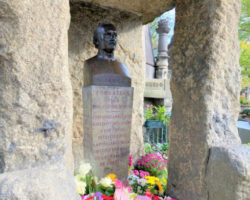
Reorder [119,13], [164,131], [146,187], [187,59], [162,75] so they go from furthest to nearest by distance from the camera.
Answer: [162,75], [164,131], [119,13], [146,187], [187,59]

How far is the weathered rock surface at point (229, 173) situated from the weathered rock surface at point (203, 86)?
0.07 meters

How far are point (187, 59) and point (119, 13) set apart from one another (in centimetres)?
149

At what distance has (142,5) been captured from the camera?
246 cm

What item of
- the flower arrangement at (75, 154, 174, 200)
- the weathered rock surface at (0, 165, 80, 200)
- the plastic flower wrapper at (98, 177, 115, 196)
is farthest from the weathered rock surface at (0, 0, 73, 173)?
the plastic flower wrapper at (98, 177, 115, 196)

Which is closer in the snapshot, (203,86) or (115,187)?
(203,86)

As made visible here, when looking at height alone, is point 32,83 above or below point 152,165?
above

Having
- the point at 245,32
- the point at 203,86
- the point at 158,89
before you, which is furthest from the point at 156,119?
the point at 245,32

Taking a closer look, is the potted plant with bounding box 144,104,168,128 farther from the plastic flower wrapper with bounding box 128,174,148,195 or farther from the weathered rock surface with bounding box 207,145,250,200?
the weathered rock surface with bounding box 207,145,250,200

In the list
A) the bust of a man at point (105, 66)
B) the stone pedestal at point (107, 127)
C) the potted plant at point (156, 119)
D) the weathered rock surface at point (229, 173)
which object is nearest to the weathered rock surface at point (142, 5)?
the bust of a man at point (105, 66)

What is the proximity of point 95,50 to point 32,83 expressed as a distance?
72.2 inches

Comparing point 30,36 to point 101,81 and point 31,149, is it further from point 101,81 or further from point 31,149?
point 101,81

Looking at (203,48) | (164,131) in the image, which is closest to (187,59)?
(203,48)

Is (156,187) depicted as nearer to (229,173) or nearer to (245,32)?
(229,173)

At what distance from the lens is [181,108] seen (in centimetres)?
169
